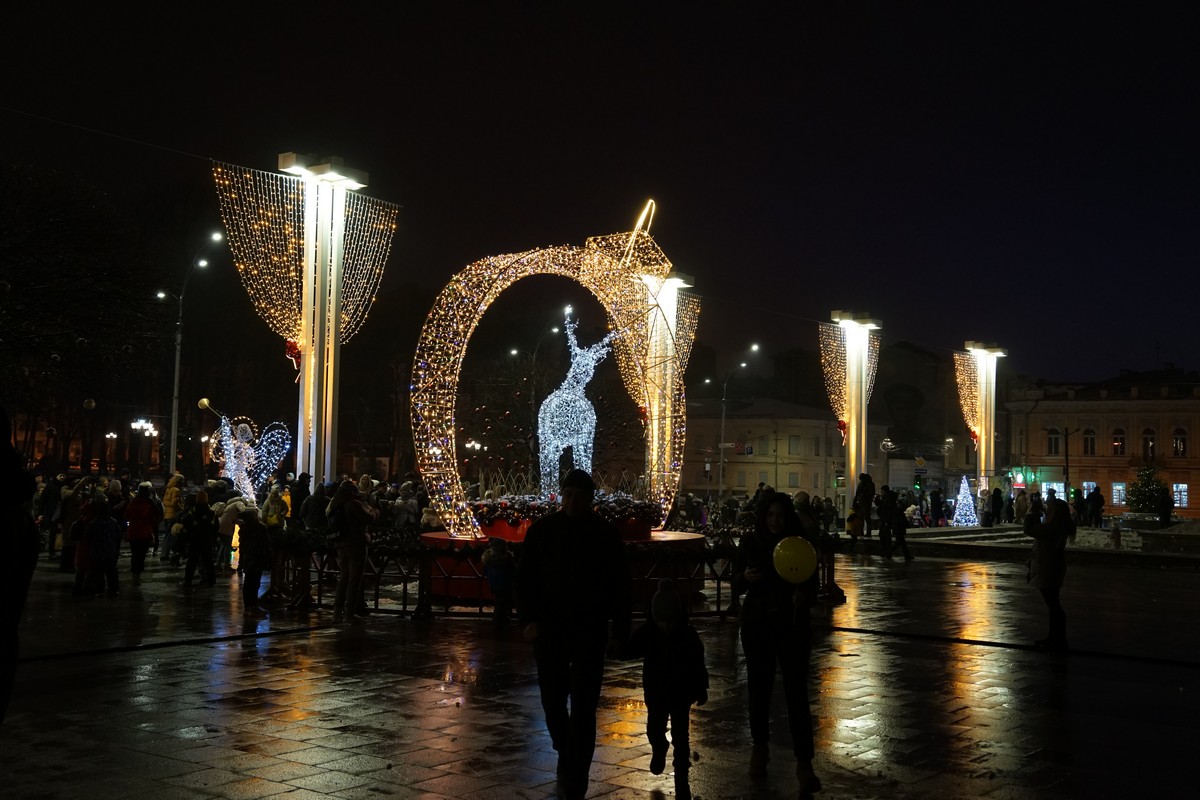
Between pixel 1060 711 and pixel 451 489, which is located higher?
pixel 451 489

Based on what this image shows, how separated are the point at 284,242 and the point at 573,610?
1999 cm

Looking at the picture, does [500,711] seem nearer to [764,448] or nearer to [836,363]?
[836,363]

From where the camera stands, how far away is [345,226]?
24953 millimetres

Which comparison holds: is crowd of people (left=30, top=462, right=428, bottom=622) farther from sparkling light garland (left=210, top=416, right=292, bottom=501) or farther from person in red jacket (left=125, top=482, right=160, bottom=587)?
sparkling light garland (left=210, top=416, right=292, bottom=501)

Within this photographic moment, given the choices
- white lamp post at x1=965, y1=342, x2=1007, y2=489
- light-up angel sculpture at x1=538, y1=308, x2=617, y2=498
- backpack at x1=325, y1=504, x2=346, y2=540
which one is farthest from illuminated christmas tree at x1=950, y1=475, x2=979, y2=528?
backpack at x1=325, y1=504, x2=346, y2=540

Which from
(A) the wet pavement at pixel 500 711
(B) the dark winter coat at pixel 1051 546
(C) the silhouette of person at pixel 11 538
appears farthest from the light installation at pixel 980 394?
(C) the silhouette of person at pixel 11 538

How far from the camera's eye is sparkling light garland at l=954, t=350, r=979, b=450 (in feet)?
149

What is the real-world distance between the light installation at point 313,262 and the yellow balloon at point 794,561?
61.1 ft

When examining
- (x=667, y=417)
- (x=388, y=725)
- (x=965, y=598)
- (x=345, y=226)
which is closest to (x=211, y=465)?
(x=345, y=226)

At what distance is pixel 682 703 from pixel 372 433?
53403 millimetres

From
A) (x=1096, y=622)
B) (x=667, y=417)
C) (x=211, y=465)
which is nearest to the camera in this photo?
(x=1096, y=622)

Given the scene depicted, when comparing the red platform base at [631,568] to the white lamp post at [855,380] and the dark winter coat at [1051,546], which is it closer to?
the dark winter coat at [1051,546]

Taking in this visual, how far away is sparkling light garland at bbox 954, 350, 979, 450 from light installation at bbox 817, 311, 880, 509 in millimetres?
8098

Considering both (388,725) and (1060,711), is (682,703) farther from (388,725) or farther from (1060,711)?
(1060,711)
